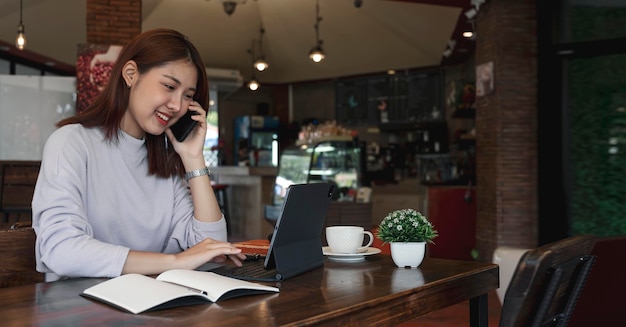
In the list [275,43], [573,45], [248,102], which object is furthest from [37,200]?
[248,102]

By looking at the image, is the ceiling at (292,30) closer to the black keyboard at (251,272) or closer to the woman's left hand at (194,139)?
the woman's left hand at (194,139)

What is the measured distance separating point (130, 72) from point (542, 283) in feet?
4.15

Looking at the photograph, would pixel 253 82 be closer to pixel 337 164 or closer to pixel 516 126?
pixel 337 164

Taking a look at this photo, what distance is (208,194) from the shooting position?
2.14 metres

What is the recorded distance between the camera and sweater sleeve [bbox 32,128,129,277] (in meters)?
1.69

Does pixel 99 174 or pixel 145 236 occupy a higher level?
pixel 99 174

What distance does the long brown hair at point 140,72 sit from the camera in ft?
6.48

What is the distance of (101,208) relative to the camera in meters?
1.94

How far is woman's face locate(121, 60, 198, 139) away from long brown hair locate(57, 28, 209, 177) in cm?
2

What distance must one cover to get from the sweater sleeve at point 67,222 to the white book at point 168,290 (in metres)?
0.23

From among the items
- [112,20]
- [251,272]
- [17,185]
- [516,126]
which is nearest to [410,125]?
[516,126]

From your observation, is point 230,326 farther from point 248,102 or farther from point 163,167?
point 248,102

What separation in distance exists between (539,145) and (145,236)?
5.88 metres

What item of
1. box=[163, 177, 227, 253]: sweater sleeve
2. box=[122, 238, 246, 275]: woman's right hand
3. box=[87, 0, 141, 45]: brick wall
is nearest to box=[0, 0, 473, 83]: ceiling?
box=[87, 0, 141, 45]: brick wall
